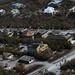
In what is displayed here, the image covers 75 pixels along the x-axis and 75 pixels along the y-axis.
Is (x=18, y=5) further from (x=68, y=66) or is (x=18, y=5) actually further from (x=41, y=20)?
(x=68, y=66)

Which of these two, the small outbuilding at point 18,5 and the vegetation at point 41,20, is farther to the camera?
the small outbuilding at point 18,5

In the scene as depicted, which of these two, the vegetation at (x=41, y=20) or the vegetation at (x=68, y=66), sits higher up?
the vegetation at (x=68, y=66)

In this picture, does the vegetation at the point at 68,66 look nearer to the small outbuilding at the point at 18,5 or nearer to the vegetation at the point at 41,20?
the vegetation at the point at 41,20

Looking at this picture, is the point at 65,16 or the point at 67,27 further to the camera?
the point at 65,16

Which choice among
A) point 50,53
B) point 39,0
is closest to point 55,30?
point 50,53

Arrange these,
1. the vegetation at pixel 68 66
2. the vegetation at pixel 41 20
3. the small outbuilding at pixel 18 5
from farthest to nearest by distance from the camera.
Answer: the small outbuilding at pixel 18 5 → the vegetation at pixel 41 20 → the vegetation at pixel 68 66

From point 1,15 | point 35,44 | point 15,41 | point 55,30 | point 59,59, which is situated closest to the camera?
point 59,59

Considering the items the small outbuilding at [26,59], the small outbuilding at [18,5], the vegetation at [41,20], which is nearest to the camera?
the small outbuilding at [26,59]

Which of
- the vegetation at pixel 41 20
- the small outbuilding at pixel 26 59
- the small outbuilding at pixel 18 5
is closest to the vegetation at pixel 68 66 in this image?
the small outbuilding at pixel 26 59

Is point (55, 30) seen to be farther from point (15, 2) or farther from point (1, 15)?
point (15, 2)

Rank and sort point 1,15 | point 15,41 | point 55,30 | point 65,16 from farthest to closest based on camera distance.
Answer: point 1,15
point 65,16
point 55,30
point 15,41
